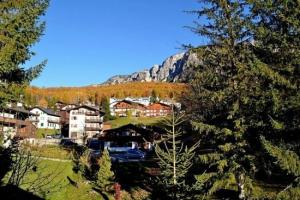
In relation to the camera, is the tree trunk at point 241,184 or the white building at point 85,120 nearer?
the tree trunk at point 241,184

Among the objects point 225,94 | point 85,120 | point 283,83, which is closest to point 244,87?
point 225,94

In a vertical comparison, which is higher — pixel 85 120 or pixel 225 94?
pixel 85 120

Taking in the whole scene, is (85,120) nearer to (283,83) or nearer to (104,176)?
(104,176)

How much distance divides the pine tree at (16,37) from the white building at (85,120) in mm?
103011

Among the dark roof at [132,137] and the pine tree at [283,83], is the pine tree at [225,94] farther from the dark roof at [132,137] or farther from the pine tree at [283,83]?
the dark roof at [132,137]

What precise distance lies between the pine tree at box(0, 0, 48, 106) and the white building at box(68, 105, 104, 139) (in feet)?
338

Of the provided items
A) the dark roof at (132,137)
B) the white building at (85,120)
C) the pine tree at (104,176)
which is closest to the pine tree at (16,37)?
the pine tree at (104,176)

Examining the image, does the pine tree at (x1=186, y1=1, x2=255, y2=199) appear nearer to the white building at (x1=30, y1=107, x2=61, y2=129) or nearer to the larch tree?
the larch tree

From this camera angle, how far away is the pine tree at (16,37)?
13.9 meters

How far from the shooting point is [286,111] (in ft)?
60.6

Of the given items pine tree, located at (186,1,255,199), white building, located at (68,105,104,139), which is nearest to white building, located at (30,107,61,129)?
white building, located at (68,105,104,139)

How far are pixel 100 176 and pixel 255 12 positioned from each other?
72.8 feet

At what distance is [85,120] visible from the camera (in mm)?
118938

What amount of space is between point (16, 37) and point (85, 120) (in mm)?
105914
